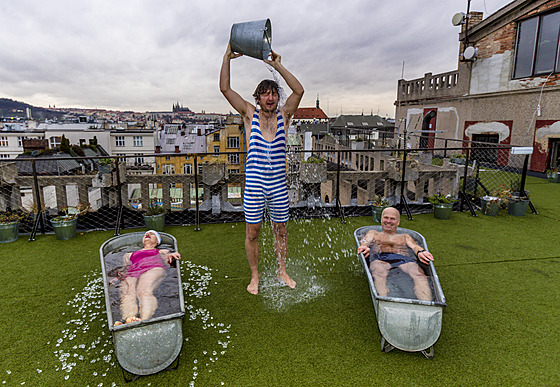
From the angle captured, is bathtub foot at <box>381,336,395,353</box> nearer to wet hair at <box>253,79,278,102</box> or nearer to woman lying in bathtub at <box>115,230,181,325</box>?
woman lying in bathtub at <box>115,230,181,325</box>

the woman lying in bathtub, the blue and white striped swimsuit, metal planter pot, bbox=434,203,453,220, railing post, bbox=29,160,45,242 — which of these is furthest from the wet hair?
metal planter pot, bbox=434,203,453,220

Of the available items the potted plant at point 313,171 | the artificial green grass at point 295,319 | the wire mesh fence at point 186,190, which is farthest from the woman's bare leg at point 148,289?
the potted plant at point 313,171

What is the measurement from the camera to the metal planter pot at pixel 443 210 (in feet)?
22.9

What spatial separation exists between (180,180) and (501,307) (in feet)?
18.9

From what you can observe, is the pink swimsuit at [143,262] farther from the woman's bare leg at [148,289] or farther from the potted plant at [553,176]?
the potted plant at [553,176]

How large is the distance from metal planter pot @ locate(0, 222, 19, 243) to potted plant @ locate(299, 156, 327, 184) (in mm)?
5129

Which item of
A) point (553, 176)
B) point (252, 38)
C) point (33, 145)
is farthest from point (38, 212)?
point (33, 145)

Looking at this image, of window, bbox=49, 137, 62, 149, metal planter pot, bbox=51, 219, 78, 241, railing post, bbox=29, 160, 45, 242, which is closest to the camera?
metal planter pot, bbox=51, 219, 78, 241

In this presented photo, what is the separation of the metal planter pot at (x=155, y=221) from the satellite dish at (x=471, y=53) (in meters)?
14.6

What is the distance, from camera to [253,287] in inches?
157

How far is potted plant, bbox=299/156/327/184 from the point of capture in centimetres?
698

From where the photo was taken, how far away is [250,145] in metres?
3.55

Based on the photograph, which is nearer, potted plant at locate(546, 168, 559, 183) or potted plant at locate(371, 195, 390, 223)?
potted plant at locate(371, 195, 390, 223)

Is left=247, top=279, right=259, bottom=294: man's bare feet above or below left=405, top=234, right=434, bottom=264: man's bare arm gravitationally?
below
